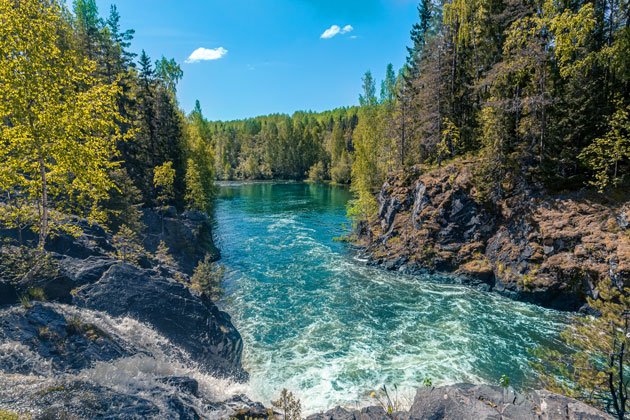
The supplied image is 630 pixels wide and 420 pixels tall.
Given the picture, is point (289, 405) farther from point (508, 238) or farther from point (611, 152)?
point (611, 152)

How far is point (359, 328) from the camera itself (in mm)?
21406

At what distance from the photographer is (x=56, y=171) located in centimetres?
1266

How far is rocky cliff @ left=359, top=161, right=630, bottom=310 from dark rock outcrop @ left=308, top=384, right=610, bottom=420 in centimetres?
1583

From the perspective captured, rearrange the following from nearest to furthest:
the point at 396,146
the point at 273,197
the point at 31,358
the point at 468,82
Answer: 1. the point at 31,358
2. the point at 468,82
3. the point at 396,146
4. the point at 273,197

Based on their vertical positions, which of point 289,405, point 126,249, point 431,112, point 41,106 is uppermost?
point 431,112

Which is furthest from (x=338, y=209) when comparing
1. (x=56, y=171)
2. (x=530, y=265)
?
(x=56, y=171)

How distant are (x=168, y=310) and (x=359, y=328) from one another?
37.8 ft

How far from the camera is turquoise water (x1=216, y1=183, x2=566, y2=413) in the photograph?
16.4m

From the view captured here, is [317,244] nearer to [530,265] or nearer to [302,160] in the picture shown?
[530,265]

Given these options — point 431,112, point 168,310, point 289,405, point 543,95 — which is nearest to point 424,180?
point 431,112

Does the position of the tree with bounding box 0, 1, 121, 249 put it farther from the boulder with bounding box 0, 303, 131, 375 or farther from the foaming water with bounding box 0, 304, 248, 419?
the foaming water with bounding box 0, 304, 248, 419

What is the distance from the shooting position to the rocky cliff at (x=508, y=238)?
896 inches

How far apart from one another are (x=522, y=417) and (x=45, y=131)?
1812 centimetres

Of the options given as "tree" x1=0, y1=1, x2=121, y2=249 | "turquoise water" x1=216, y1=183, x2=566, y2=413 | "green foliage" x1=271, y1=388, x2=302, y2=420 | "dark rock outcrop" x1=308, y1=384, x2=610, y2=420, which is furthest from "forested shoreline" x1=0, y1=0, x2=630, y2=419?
"green foliage" x1=271, y1=388, x2=302, y2=420
